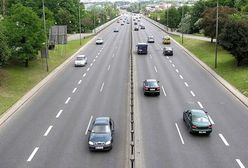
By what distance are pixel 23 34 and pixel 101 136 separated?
104 ft

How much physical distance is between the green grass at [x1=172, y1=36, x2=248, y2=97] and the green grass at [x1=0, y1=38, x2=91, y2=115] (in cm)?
2278

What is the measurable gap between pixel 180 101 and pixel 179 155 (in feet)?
45.6

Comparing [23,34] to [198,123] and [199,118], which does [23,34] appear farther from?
[198,123]

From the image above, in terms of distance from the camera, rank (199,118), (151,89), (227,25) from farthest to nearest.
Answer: (227,25)
(151,89)
(199,118)

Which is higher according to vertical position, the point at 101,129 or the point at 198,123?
the point at 198,123

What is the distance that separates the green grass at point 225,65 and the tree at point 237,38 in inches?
79.6

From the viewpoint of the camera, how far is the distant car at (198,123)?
29031mm

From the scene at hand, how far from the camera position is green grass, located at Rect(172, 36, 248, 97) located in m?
46.4

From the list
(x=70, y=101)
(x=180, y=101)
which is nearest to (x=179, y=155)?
(x=180, y=101)

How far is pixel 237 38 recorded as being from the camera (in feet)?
174

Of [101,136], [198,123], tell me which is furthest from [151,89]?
[101,136]

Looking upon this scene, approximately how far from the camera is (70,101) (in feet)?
132

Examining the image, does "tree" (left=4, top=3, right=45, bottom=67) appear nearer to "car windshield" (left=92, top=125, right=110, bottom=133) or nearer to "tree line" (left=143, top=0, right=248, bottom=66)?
"tree line" (left=143, top=0, right=248, bottom=66)

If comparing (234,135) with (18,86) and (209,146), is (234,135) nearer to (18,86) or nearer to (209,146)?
(209,146)
